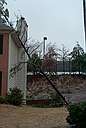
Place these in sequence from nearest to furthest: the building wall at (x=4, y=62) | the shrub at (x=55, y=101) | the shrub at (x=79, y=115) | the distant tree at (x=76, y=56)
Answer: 1. the shrub at (x=79, y=115)
2. the building wall at (x=4, y=62)
3. the shrub at (x=55, y=101)
4. the distant tree at (x=76, y=56)

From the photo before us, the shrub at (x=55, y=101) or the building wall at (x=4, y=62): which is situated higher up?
the building wall at (x=4, y=62)

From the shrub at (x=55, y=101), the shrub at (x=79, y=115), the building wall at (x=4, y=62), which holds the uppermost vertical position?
the building wall at (x=4, y=62)

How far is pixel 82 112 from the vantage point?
12.8 meters

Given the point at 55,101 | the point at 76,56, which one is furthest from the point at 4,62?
the point at 76,56

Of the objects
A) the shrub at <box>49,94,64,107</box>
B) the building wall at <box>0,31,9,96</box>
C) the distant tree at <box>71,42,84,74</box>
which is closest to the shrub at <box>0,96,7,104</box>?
the building wall at <box>0,31,9,96</box>

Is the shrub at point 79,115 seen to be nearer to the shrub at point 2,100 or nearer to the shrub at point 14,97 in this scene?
the shrub at point 2,100

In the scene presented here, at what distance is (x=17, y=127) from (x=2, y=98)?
12369 mm

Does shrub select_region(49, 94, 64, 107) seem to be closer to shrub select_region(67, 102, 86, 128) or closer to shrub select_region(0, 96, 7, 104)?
shrub select_region(0, 96, 7, 104)

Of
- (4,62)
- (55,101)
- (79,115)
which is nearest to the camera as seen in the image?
(79,115)

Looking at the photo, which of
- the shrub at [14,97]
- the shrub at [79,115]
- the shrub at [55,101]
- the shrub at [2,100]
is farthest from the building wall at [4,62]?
the shrub at [79,115]

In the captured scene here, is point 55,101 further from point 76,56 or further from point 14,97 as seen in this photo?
point 76,56

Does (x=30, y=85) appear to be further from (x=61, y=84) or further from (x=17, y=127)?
(x=17, y=127)

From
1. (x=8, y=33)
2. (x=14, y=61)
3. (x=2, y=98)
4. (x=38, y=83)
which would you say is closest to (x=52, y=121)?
(x=2, y=98)

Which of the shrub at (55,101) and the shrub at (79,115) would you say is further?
the shrub at (55,101)
